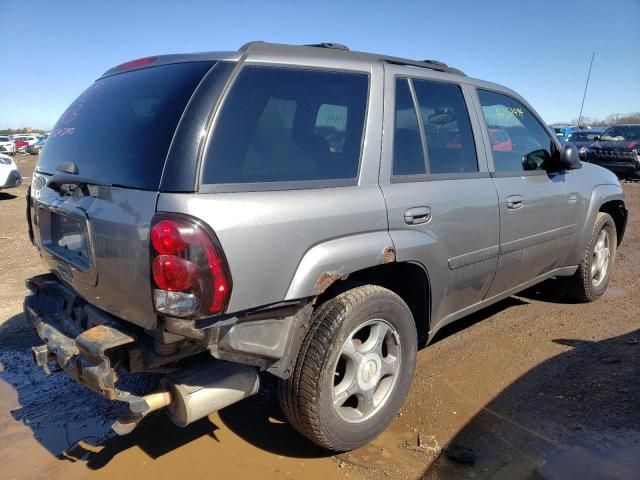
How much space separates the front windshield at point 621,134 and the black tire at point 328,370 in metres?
16.1

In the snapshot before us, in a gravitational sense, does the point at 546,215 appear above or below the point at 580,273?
above

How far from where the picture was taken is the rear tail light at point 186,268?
2.01 meters

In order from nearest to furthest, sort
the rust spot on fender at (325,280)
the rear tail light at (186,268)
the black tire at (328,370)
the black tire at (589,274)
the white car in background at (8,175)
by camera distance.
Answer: the rear tail light at (186,268)
the rust spot on fender at (325,280)
the black tire at (328,370)
the black tire at (589,274)
the white car in background at (8,175)

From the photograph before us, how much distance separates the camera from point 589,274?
4.83 m

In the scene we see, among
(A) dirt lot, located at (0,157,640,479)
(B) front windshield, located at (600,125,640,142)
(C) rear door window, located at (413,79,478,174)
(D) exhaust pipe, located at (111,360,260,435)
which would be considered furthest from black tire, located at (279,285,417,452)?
(B) front windshield, located at (600,125,640,142)

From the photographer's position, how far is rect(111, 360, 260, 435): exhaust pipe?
2211 mm

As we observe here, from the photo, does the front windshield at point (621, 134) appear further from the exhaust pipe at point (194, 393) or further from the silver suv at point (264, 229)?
the exhaust pipe at point (194, 393)

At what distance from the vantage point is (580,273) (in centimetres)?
477

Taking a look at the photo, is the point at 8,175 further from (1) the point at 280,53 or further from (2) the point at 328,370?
(2) the point at 328,370

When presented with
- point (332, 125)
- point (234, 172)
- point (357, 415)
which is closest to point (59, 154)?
point (234, 172)

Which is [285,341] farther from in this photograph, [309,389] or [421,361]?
[421,361]

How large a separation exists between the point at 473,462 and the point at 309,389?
37.6 inches

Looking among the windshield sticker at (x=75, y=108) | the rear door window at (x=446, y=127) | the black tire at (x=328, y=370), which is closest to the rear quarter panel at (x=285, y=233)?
the black tire at (x=328, y=370)

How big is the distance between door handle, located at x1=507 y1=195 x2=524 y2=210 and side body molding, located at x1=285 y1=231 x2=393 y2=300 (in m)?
1.30
